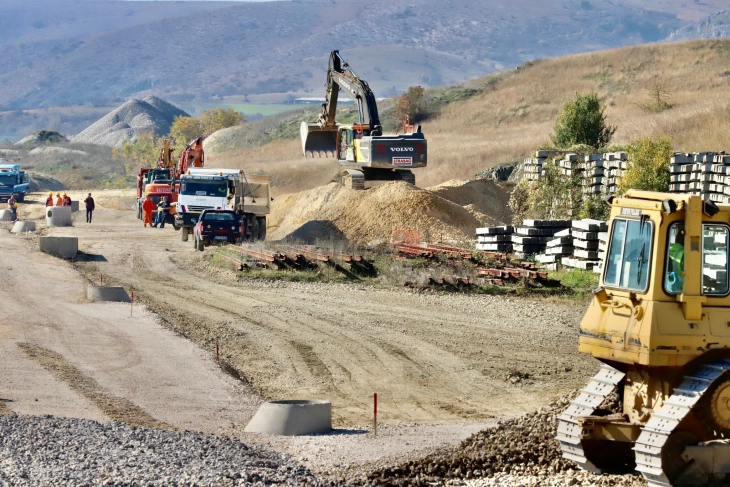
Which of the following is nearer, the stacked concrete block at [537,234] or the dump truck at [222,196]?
the stacked concrete block at [537,234]

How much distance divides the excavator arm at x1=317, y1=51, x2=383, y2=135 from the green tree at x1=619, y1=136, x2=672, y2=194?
9.70 m

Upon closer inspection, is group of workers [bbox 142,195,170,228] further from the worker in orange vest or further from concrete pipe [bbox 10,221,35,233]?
concrete pipe [bbox 10,221,35,233]

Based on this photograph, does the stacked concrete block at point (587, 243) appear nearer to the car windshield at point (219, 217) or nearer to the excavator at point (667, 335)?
the car windshield at point (219, 217)

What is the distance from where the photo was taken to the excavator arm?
133ft

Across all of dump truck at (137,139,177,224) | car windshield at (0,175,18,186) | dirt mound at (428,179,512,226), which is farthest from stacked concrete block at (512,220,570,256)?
car windshield at (0,175,18,186)

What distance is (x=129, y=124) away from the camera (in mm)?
167000

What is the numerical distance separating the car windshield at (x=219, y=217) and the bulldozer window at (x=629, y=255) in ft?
87.1

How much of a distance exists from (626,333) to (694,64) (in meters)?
86.3

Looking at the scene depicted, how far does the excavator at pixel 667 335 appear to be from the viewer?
11.1m

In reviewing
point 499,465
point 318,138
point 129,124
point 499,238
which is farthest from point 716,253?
point 129,124

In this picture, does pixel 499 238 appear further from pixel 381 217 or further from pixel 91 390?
pixel 91 390

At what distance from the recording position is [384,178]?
1670 inches

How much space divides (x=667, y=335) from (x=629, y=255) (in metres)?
0.91

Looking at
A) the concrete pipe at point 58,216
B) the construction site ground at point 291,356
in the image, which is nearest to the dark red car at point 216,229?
the construction site ground at point 291,356
